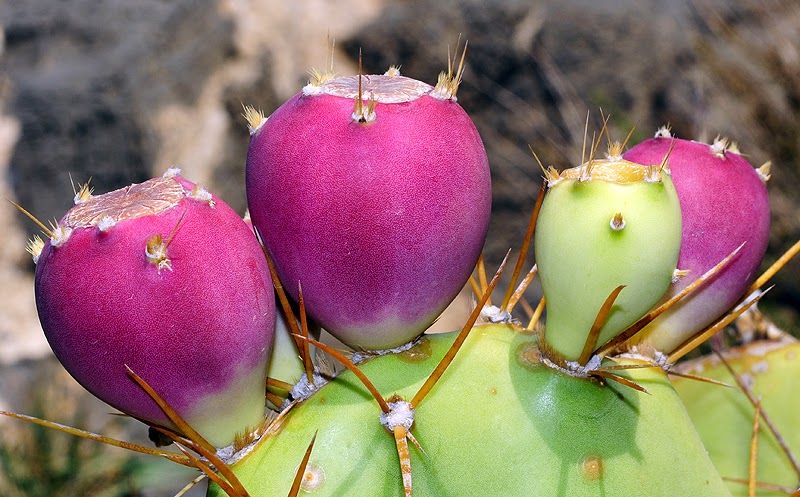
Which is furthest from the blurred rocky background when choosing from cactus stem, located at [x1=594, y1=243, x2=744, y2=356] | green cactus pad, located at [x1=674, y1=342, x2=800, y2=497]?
cactus stem, located at [x1=594, y1=243, x2=744, y2=356]

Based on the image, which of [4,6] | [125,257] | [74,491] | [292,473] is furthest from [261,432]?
[4,6]

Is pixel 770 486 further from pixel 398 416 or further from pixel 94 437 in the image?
pixel 94 437

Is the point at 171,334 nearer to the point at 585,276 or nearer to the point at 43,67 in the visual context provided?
the point at 585,276

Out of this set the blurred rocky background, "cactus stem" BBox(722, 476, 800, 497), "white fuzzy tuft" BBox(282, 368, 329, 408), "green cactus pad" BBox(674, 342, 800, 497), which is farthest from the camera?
the blurred rocky background

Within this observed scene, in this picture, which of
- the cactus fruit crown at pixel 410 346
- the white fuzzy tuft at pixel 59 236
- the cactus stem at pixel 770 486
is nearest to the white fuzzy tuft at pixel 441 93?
the cactus fruit crown at pixel 410 346

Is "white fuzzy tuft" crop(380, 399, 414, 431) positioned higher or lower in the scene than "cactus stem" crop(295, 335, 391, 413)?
lower

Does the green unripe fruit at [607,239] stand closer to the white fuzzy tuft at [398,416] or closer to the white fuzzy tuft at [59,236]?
the white fuzzy tuft at [398,416]

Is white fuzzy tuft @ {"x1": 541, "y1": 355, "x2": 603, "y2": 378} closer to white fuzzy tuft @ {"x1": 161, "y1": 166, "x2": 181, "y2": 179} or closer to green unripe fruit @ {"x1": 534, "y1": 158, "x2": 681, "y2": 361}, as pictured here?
green unripe fruit @ {"x1": 534, "y1": 158, "x2": 681, "y2": 361}
